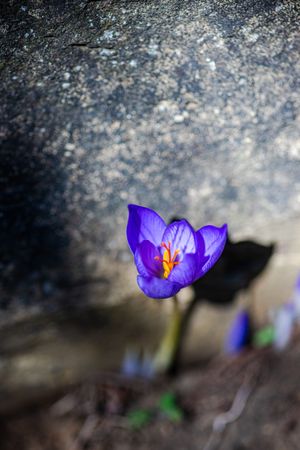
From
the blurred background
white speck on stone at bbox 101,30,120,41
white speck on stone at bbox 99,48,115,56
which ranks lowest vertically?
the blurred background

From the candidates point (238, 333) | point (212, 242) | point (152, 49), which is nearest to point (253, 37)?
point (152, 49)

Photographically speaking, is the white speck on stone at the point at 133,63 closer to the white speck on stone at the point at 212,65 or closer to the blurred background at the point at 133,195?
the blurred background at the point at 133,195

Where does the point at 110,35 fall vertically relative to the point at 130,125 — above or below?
above

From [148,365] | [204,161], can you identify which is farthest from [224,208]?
[148,365]

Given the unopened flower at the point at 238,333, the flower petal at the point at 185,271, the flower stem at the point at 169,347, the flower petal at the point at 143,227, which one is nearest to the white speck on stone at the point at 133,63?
the flower petal at the point at 143,227

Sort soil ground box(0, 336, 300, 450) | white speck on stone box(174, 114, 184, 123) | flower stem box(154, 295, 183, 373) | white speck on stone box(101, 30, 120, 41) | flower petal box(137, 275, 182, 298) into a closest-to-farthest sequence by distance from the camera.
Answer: flower petal box(137, 275, 182, 298)
white speck on stone box(101, 30, 120, 41)
white speck on stone box(174, 114, 184, 123)
soil ground box(0, 336, 300, 450)
flower stem box(154, 295, 183, 373)

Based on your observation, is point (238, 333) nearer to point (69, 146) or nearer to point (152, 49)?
point (69, 146)

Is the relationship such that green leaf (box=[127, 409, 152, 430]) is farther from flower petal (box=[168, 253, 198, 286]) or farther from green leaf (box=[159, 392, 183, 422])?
flower petal (box=[168, 253, 198, 286])

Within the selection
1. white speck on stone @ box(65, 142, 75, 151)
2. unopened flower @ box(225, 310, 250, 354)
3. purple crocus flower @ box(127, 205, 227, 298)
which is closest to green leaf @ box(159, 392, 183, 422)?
unopened flower @ box(225, 310, 250, 354)
